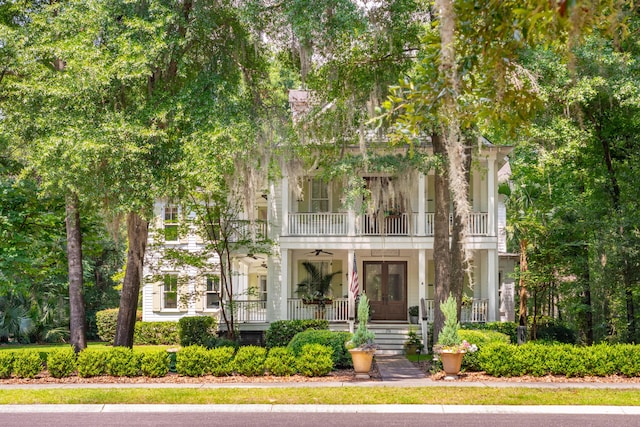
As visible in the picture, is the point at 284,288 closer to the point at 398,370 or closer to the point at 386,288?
the point at 386,288

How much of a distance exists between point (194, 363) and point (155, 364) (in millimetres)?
769

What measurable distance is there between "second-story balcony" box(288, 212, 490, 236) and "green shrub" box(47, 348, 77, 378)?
1022 centimetres

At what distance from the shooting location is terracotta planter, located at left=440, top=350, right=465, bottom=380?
1434cm

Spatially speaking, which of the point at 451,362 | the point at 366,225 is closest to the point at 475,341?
the point at 451,362

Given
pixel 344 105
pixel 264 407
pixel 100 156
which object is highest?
pixel 344 105

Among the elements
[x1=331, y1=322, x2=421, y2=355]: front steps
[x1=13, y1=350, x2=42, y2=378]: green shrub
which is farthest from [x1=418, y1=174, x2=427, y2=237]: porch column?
[x1=13, y1=350, x2=42, y2=378]: green shrub

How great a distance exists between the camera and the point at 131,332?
18250 mm

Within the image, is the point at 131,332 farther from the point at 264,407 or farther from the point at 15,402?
the point at 264,407

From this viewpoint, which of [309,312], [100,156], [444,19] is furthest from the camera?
[309,312]

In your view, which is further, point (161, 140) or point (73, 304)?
point (73, 304)

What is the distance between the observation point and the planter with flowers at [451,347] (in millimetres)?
14357

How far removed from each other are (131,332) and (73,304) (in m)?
1.64

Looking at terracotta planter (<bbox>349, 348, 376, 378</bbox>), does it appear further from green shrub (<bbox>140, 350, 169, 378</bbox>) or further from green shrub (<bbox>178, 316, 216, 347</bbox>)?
green shrub (<bbox>178, 316, 216, 347</bbox>)

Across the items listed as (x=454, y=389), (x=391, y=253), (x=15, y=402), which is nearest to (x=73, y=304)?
(x=15, y=402)
